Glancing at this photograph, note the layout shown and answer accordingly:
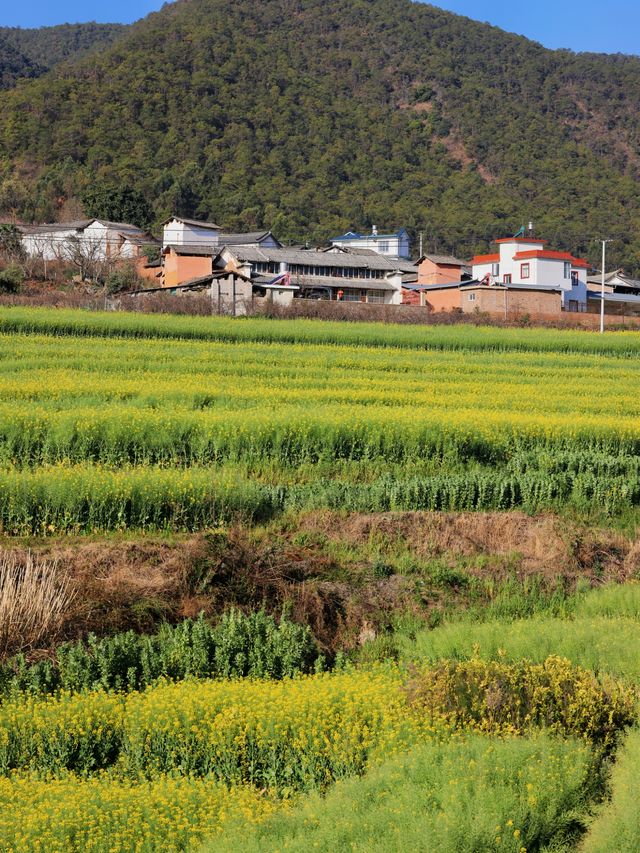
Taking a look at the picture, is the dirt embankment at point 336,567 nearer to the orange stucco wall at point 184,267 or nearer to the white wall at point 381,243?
the orange stucco wall at point 184,267

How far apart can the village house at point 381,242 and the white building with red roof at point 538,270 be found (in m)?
18.4

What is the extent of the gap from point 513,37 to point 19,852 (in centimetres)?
15447

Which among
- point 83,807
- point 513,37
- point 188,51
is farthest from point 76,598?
point 513,37

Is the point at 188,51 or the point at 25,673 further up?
the point at 188,51

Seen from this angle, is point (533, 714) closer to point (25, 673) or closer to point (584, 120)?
point (25, 673)

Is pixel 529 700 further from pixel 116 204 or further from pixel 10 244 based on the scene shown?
pixel 116 204

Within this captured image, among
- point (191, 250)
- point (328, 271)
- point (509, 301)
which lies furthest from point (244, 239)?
point (509, 301)

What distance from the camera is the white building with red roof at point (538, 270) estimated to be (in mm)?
62531

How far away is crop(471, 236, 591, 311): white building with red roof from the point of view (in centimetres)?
6253

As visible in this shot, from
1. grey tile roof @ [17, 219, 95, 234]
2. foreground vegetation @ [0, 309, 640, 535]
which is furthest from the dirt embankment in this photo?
grey tile roof @ [17, 219, 95, 234]

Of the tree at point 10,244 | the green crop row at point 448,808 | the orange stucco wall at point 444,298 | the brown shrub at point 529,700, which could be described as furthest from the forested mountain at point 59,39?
the green crop row at point 448,808

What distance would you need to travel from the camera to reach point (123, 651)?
9.30m

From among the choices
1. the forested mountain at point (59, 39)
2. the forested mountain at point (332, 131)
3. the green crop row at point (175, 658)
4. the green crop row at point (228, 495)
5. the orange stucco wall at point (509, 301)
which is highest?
the forested mountain at point (59, 39)

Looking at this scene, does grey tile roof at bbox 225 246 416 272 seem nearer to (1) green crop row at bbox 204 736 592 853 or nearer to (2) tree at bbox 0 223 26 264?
(2) tree at bbox 0 223 26 264
